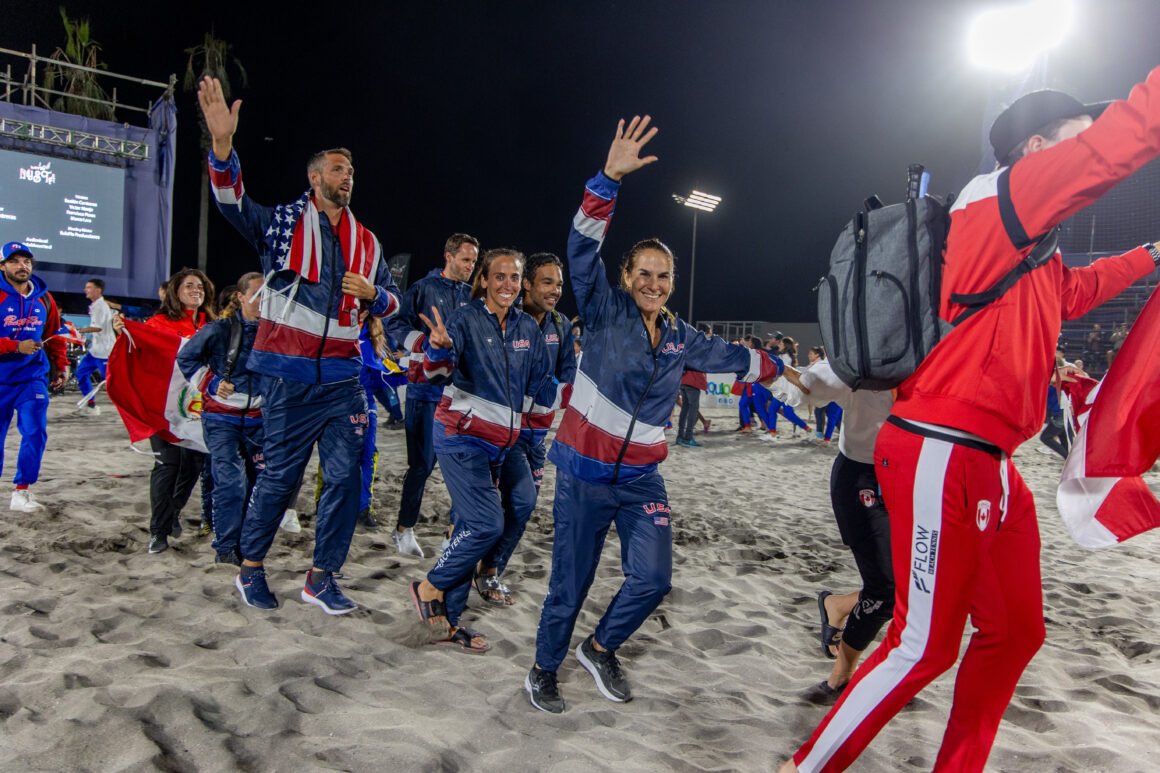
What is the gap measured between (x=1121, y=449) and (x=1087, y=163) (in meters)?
0.82

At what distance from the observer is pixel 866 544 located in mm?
2871

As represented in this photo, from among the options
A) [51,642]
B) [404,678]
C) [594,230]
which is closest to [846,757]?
[404,678]

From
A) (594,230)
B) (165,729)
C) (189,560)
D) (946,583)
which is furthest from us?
(189,560)

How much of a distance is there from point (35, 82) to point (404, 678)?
24513 mm

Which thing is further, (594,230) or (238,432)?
(238,432)

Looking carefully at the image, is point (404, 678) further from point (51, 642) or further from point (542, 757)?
point (51, 642)

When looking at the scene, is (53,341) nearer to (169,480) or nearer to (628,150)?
(169,480)

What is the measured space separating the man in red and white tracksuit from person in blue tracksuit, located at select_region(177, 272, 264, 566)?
12.7 ft

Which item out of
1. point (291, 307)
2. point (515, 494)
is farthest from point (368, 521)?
point (291, 307)

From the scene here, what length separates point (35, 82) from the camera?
1908cm

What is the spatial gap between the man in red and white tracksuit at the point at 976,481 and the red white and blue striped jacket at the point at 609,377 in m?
1.06

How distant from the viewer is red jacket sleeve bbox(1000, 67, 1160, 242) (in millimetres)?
1608

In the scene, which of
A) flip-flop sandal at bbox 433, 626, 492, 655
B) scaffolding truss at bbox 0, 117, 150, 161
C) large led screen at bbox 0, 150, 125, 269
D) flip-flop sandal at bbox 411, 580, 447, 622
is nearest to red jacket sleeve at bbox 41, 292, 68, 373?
flip-flop sandal at bbox 411, 580, 447, 622

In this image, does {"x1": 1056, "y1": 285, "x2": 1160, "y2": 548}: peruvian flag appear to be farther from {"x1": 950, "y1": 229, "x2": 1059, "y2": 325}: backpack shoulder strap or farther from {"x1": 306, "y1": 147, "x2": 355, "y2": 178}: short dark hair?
{"x1": 306, "y1": 147, "x2": 355, "y2": 178}: short dark hair
